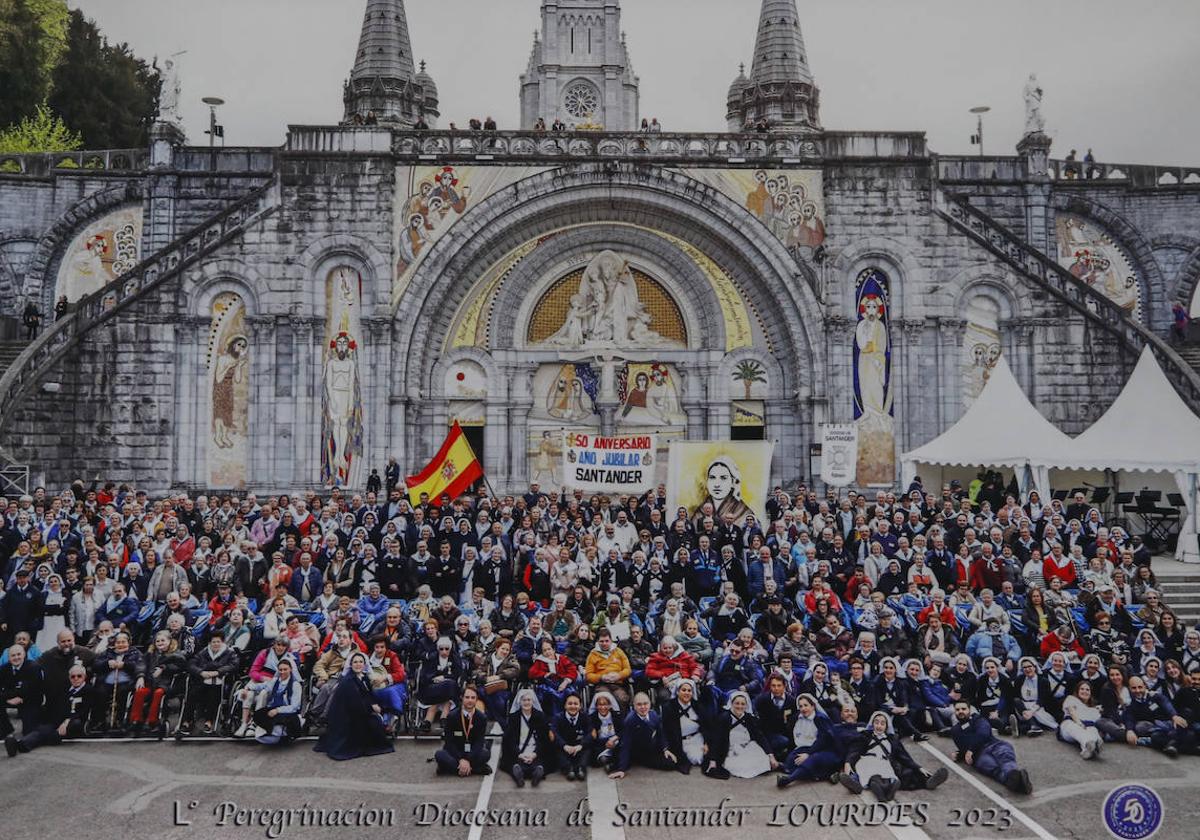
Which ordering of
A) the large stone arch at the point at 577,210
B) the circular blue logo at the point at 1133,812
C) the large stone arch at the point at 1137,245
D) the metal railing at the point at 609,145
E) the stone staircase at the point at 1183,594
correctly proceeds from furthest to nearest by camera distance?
1. the large stone arch at the point at 1137,245
2. the large stone arch at the point at 577,210
3. the metal railing at the point at 609,145
4. the stone staircase at the point at 1183,594
5. the circular blue logo at the point at 1133,812

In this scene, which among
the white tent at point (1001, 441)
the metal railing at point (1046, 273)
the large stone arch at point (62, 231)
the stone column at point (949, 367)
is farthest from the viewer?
the large stone arch at point (62, 231)

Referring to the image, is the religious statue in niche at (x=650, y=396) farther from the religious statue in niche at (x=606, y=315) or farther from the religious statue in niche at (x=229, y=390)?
the religious statue in niche at (x=229, y=390)

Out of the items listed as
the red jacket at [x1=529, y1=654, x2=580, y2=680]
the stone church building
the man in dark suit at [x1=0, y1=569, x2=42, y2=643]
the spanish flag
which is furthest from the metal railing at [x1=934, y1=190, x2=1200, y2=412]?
the man in dark suit at [x1=0, y1=569, x2=42, y2=643]

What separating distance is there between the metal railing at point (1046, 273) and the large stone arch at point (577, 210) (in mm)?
4711

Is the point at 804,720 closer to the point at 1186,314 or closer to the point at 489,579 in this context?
the point at 489,579

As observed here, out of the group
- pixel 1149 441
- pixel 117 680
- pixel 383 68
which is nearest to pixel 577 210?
pixel 383 68

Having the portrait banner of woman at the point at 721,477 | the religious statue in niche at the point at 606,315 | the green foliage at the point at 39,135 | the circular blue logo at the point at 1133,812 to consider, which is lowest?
the circular blue logo at the point at 1133,812

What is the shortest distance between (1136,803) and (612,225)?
68.5ft

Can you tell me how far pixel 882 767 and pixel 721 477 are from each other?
9015mm

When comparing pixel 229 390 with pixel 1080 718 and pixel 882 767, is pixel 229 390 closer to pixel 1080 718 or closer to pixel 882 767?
pixel 882 767

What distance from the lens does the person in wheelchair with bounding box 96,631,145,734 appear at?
11492mm

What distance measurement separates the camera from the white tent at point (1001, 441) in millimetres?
20156

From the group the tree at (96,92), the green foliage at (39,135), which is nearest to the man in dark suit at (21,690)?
the green foliage at (39,135)

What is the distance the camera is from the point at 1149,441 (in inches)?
775
